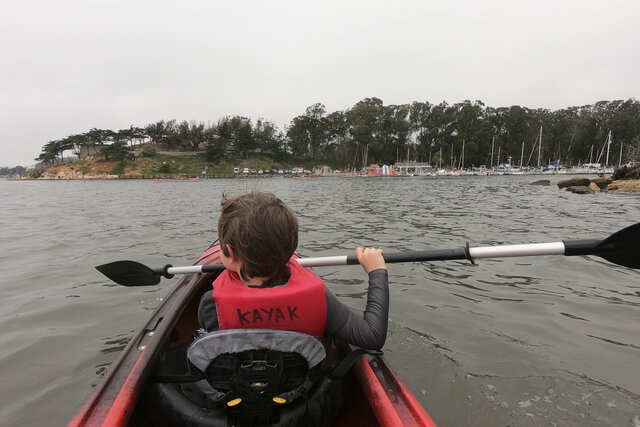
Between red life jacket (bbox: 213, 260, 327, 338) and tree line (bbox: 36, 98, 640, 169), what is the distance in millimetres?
76910

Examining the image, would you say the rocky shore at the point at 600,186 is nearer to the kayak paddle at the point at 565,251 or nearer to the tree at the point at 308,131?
the kayak paddle at the point at 565,251

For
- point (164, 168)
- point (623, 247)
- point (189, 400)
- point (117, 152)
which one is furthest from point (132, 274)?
point (117, 152)

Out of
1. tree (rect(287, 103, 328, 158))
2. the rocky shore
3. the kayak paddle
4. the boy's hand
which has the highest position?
tree (rect(287, 103, 328, 158))

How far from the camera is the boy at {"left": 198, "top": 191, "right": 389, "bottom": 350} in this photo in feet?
4.74

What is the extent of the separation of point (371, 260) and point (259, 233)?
0.82m

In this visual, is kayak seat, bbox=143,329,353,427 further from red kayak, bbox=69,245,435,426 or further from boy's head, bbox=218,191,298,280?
boy's head, bbox=218,191,298,280

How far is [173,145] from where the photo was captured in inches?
3150

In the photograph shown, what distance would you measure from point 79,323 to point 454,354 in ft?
13.8

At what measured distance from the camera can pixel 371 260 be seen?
6.57 feet

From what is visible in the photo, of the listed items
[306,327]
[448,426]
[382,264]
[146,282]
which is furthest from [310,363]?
[146,282]

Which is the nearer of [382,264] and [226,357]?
[226,357]

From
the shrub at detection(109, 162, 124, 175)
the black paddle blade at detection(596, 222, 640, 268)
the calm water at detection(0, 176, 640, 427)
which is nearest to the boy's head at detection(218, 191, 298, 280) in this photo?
the calm water at detection(0, 176, 640, 427)

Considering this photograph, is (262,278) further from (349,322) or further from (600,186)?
(600,186)

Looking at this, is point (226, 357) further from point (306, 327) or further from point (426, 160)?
point (426, 160)
